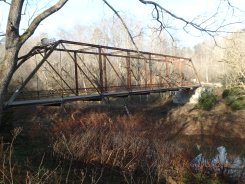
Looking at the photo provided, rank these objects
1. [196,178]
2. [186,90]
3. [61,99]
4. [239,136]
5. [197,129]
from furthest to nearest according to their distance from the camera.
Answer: [186,90] < [197,129] < [239,136] < [61,99] < [196,178]

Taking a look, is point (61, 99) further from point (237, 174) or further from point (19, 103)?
point (237, 174)

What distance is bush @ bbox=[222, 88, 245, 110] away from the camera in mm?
29453

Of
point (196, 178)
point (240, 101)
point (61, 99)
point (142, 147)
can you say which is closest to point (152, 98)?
point (240, 101)

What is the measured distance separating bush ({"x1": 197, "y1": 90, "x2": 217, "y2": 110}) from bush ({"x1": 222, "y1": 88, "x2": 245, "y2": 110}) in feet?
3.48

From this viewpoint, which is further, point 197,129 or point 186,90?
point 186,90

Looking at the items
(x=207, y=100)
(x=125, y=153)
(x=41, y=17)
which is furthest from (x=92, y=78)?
(x=41, y=17)

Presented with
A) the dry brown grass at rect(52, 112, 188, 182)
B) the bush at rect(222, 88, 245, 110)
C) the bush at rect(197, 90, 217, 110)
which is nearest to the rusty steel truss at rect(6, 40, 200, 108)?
the bush at rect(197, 90, 217, 110)

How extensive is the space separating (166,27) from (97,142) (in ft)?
14.3

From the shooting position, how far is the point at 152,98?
41562 mm

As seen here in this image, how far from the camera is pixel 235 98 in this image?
3048cm

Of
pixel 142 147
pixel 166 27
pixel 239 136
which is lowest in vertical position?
pixel 239 136

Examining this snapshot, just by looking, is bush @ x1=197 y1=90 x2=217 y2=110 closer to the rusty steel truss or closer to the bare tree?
the rusty steel truss

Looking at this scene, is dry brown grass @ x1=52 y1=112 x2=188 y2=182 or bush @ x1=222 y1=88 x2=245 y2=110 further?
bush @ x1=222 y1=88 x2=245 y2=110

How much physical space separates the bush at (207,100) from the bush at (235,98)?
1.06 m
